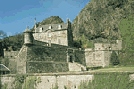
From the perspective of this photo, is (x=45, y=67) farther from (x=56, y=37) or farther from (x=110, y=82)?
(x=56, y=37)

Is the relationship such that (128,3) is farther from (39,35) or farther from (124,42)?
(39,35)

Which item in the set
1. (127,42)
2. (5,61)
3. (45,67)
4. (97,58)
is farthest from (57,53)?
(127,42)

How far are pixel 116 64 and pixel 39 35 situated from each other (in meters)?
19.3

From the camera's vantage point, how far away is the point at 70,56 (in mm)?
51312

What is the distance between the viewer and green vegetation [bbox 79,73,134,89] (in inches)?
1237

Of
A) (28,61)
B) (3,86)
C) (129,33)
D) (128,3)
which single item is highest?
(128,3)

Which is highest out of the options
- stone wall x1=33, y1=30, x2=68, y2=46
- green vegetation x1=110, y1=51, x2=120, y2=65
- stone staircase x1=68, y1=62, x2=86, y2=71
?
stone wall x1=33, y1=30, x2=68, y2=46

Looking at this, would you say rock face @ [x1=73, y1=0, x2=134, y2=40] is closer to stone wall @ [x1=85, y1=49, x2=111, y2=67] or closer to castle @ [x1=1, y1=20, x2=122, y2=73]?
castle @ [x1=1, y1=20, x2=122, y2=73]

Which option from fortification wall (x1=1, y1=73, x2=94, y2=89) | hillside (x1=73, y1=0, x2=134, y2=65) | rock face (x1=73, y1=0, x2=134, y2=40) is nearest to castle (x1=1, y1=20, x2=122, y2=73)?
hillside (x1=73, y1=0, x2=134, y2=65)

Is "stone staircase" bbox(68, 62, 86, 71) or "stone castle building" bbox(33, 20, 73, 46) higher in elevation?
"stone castle building" bbox(33, 20, 73, 46)

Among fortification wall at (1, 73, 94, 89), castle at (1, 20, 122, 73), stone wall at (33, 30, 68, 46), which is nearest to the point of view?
fortification wall at (1, 73, 94, 89)

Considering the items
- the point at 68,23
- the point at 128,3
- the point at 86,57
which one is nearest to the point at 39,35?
the point at 68,23

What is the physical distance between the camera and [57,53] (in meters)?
48.3

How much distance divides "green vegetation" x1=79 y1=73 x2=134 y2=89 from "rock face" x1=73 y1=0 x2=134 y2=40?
1042 inches
